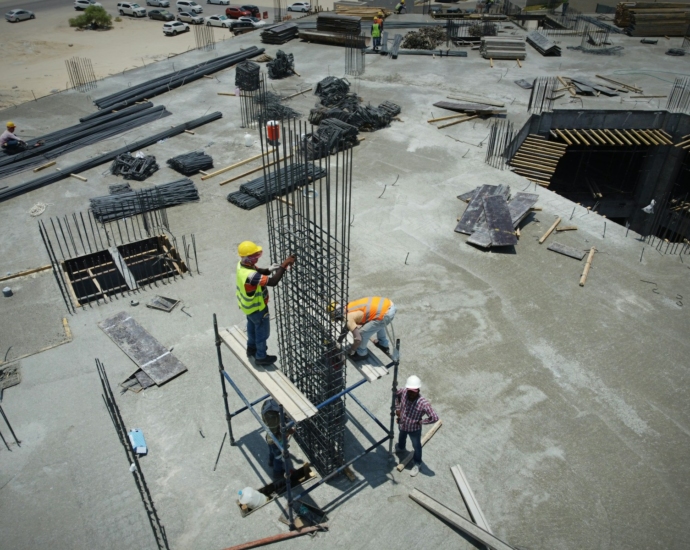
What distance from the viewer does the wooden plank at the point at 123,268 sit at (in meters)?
12.6

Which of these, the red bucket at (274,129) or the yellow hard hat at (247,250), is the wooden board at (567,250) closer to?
the red bucket at (274,129)

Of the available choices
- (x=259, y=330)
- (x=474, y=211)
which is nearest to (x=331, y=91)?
(x=474, y=211)

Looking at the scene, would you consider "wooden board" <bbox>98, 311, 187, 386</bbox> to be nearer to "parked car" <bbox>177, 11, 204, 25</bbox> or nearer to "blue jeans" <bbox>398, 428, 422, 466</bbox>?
"blue jeans" <bbox>398, 428, 422, 466</bbox>

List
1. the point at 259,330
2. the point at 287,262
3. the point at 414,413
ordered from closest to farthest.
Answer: the point at 287,262
the point at 259,330
the point at 414,413

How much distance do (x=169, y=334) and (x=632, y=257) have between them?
11.5m

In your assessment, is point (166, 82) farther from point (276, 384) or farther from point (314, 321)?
point (276, 384)

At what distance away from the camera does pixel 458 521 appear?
766 cm

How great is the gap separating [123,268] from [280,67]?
52.3ft

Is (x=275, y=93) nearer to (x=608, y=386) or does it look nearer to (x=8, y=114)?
(x=8, y=114)

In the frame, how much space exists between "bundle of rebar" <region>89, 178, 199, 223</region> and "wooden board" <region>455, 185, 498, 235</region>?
7.79m

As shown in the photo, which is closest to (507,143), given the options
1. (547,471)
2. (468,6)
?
(547,471)

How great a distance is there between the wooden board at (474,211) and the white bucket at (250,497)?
925cm

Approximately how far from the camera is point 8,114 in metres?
22.2

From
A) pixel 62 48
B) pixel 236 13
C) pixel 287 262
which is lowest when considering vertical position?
pixel 62 48
